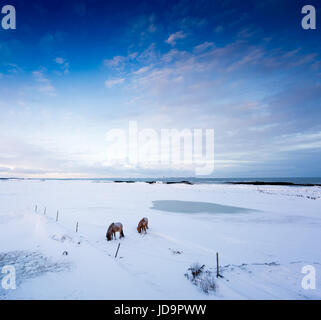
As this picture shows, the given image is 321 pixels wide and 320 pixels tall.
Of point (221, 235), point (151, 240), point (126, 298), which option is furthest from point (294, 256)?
point (126, 298)

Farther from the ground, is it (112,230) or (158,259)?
(112,230)

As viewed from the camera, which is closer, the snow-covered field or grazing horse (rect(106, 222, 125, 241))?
the snow-covered field

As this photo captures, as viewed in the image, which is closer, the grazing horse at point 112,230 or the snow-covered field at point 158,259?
the snow-covered field at point 158,259

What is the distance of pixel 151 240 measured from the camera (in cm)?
1256

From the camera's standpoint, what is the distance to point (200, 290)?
6.71 metres

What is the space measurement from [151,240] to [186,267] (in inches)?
171

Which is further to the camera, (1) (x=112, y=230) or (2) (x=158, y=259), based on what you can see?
(1) (x=112, y=230)

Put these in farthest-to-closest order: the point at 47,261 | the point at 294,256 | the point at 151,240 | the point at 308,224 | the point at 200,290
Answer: the point at 308,224, the point at 151,240, the point at 294,256, the point at 47,261, the point at 200,290
